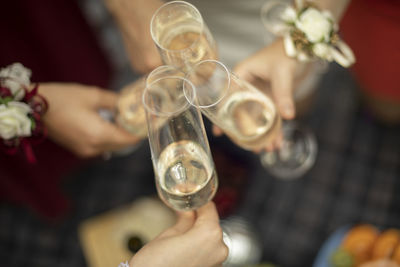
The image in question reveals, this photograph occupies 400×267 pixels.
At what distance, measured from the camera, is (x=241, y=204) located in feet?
5.39

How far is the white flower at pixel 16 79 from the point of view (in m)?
1.01

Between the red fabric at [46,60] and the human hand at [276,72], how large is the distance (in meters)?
0.84

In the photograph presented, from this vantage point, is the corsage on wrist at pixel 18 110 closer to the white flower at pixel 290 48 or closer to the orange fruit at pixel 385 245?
the white flower at pixel 290 48

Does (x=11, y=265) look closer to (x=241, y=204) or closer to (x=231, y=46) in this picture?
(x=241, y=204)

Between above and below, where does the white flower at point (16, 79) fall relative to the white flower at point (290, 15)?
above

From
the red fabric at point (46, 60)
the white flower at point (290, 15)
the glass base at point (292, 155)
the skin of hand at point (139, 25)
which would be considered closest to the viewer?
the white flower at point (290, 15)

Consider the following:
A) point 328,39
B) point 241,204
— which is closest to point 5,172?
point 241,204

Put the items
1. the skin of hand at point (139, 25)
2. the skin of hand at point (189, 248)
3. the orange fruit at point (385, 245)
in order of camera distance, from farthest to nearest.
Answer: the skin of hand at point (139, 25), the orange fruit at point (385, 245), the skin of hand at point (189, 248)

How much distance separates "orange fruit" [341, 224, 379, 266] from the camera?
50.1 inches

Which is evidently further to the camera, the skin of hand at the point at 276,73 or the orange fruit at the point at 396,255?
the orange fruit at the point at 396,255

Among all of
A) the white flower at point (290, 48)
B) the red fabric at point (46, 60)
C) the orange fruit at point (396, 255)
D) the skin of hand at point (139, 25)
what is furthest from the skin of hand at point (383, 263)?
the red fabric at point (46, 60)

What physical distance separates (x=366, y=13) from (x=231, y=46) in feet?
1.75

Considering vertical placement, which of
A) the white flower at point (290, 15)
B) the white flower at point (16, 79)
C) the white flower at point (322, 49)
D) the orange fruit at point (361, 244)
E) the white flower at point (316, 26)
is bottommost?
the orange fruit at point (361, 244)

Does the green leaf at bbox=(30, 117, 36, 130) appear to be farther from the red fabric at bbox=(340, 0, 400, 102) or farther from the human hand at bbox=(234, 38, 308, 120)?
the red fabric at bbox=(340, 0, 400, 102)
